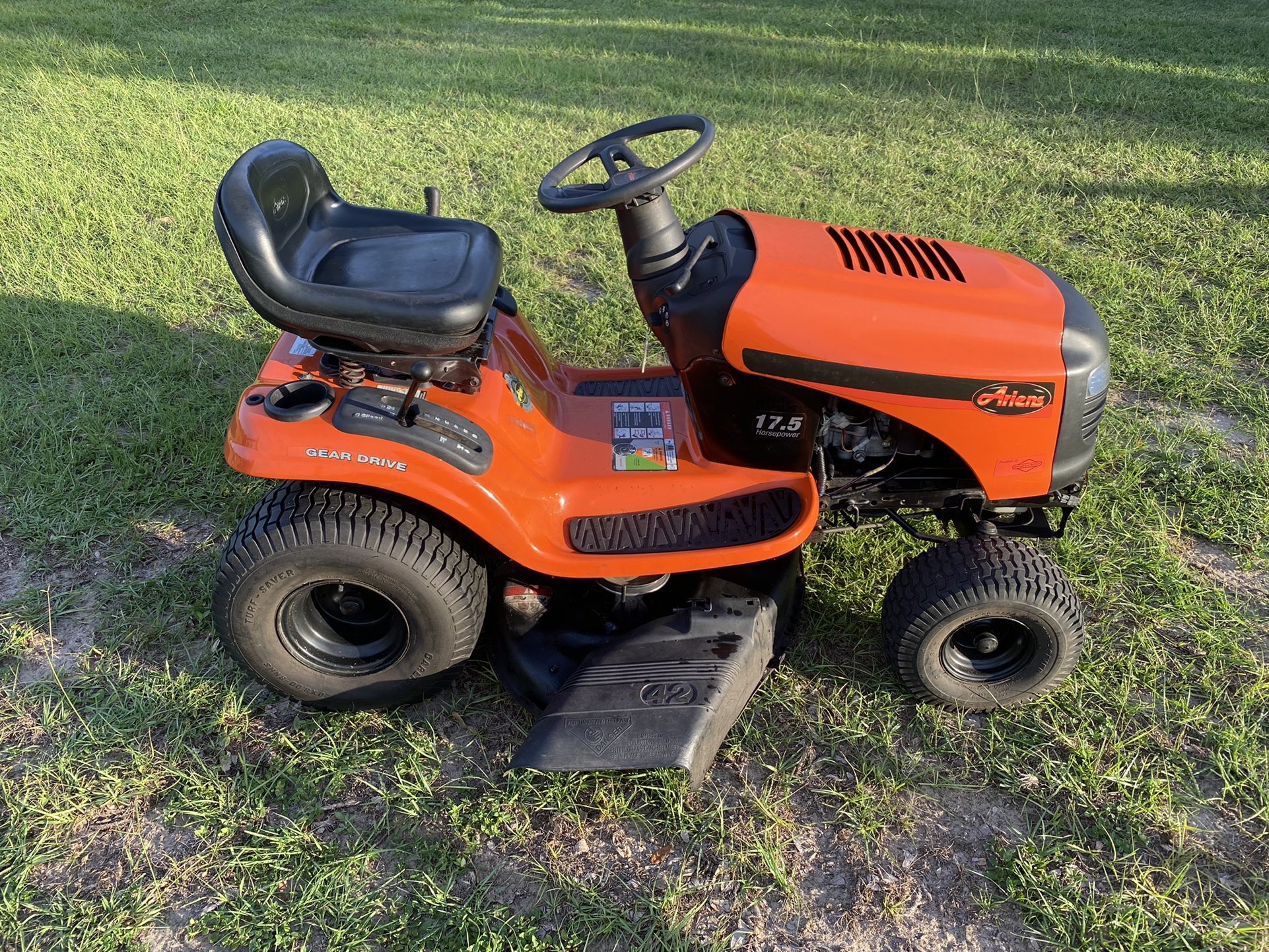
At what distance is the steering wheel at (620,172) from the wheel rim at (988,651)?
137 cm

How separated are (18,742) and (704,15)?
8055 mm

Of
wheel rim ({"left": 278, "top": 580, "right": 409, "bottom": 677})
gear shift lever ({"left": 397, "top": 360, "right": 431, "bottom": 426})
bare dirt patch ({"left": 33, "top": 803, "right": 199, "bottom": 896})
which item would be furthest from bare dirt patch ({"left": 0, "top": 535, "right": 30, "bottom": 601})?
gear shift lever ({"left": 397, "top": 360, "right": 431, "bottom": 426})

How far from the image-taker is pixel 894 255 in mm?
2242

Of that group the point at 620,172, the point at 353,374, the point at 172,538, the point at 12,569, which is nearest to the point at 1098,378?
the point at 620,172

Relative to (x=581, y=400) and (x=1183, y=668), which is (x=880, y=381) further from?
(x=1183, y=668)

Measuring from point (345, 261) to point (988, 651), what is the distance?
6.59ft

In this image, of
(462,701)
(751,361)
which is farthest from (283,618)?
(751,361)

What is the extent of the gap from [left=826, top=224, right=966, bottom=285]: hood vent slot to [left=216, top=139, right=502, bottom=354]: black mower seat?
895 millimetres

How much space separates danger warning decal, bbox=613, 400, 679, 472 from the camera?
2432 millimetres

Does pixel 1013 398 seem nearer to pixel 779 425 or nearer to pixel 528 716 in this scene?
pixel 779 425

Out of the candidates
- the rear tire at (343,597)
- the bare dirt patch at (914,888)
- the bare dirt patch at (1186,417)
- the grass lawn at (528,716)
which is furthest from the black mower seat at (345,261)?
the bare dirt patch at (1186,417)

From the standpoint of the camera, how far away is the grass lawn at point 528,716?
2.01 m

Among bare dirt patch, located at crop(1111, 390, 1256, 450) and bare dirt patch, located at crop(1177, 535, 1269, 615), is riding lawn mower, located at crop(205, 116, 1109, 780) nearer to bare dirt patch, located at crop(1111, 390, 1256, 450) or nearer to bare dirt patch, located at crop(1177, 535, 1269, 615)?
bare dirt patch, located at crop(1177, 535, 1269, 615)

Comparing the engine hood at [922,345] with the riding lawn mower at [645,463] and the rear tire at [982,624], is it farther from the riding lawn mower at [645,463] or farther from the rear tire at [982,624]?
the rear tire at [982,624]
